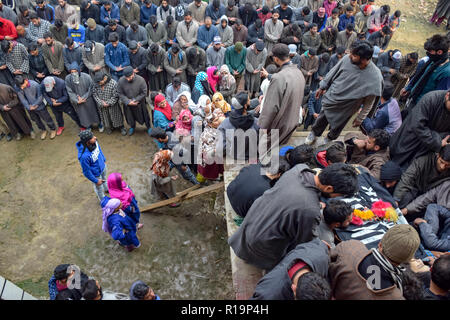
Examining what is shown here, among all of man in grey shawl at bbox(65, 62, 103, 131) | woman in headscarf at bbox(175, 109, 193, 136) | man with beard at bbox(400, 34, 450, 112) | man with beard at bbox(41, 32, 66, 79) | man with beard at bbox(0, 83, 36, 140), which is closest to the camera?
man with beard at bbox(400, 34, 450, 112)

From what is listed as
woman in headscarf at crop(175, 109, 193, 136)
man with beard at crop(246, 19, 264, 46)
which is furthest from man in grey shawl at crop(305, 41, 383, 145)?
man with beard at crop(246, 19, 264, 46)

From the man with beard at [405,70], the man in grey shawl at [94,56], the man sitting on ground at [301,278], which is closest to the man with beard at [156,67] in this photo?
the man in grey shawl at [94,56]

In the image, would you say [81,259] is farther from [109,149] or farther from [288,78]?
[288,78]

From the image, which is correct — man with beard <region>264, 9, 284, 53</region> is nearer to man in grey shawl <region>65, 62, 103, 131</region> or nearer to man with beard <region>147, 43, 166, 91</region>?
man with beard <region>147, 43, 166, 91</region>

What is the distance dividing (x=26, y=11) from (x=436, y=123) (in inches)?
399

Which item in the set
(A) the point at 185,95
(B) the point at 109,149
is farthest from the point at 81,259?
(A) the point at 185,95

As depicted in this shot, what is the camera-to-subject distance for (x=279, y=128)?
4285mm

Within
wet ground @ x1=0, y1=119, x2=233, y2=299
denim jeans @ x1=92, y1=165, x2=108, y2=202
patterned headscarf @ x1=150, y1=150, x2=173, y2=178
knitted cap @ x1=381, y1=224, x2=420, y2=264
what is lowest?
wet ground @ x1=0, y1=119, x2=233, y2=299

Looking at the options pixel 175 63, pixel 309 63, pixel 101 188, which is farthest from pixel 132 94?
pixel 309 63

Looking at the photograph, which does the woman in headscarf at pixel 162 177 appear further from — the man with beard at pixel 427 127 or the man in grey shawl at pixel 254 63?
the man in grey shawl at pixel 254 63

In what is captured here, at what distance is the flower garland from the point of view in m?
3.45

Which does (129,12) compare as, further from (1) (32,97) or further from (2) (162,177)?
(2) (162,177)

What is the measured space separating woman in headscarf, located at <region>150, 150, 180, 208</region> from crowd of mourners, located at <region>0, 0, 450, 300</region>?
2 centimetres

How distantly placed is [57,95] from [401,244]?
7.08 metres
